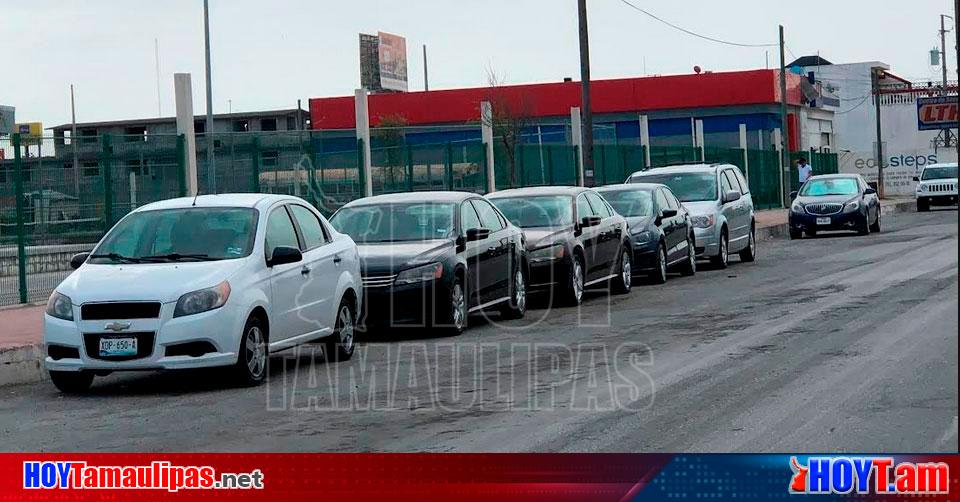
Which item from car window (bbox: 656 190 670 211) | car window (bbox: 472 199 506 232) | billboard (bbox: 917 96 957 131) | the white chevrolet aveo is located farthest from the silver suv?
billboard (bbox: 917 96 957 131)

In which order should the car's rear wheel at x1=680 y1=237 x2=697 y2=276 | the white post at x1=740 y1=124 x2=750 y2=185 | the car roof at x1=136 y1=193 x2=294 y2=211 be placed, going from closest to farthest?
the car roof at x1=136 y1=193 x2=294 y2=211
the car's rear wheel at x1=680 y1=237 x2=697 y2=276
the white post at x1=740 y1=124 x2=750 y2=185

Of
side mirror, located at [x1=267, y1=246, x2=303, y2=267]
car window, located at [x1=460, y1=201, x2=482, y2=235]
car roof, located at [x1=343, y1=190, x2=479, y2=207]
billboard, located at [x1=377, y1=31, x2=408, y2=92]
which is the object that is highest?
billboard, located at [x1=377, y1=31, x2=408, y2=92]

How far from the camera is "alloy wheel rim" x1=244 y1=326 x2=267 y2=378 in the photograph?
12.3 meters

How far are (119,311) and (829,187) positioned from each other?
25855 mm

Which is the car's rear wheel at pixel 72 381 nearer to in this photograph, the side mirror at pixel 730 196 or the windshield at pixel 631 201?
the windshield at pixel 631 201

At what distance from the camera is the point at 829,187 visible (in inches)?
1393

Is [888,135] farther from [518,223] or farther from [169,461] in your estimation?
[169,461]

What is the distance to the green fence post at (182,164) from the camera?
69.8ft

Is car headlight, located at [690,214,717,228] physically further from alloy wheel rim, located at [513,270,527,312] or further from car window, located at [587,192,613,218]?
alloy wheel rim, located at [513,270,527,312]

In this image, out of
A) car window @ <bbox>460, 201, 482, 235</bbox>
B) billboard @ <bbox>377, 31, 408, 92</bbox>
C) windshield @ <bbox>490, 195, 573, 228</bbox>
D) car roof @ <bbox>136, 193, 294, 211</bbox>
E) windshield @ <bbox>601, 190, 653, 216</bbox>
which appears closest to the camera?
car roof @ <bbox>136, 193, 294, 211</bbox>

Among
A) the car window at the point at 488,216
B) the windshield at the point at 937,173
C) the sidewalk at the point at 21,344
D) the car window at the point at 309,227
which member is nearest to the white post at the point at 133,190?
the sidewalk at the point at 21,344

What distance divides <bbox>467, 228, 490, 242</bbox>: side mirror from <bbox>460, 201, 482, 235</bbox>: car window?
0.07m

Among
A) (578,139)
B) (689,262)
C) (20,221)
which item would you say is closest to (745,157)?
(578,139)

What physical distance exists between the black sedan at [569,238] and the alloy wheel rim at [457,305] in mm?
2924
